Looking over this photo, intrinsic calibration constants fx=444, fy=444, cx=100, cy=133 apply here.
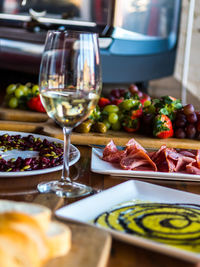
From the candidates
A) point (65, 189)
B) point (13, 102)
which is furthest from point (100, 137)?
point (13, 102)

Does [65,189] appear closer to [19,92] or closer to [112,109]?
[112,109]

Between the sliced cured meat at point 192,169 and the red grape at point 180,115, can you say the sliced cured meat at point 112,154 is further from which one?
the red grape at point 180,115

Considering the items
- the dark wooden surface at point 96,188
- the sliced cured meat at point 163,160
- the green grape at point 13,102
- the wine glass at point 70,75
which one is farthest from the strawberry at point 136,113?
the wine glass at point 70,75

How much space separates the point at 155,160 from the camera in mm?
980

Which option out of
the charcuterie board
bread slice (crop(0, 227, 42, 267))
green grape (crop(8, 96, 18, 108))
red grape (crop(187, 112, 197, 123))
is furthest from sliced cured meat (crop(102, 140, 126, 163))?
green grape (crop(8, 96, 18, 108))

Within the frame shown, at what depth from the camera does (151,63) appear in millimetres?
2711

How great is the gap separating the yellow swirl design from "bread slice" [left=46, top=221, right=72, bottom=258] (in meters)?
0.11

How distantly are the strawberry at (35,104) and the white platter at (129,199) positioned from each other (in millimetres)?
952

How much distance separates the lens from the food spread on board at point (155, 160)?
94cm

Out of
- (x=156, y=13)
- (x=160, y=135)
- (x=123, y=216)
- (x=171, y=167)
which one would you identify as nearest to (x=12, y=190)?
(x=123, y=216)

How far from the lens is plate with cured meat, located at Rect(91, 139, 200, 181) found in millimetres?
901

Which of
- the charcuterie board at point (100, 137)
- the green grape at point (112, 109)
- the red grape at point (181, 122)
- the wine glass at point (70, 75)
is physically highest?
the wine glass at point (70, 75)

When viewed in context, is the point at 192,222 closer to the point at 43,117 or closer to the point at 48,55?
the point at 48,55

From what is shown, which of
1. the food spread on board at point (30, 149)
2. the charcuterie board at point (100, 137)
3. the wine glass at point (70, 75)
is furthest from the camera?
the charcuterie board at point (100, 137)
